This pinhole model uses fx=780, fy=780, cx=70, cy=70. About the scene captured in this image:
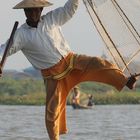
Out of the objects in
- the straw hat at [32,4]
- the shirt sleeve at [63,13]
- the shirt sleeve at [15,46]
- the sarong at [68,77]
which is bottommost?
the sarong at [68,77]

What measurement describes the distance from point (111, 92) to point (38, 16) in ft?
112

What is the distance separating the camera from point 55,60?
287 inches

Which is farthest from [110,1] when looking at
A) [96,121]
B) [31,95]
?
[31,95]

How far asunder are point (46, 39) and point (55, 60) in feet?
0.77

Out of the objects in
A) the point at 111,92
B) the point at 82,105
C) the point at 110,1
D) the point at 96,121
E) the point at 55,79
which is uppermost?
→ the point at 110,1

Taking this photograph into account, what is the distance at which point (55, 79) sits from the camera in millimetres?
7426

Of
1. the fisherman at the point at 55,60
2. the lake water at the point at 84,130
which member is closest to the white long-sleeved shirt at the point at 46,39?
the fisherman at the point at 55,60

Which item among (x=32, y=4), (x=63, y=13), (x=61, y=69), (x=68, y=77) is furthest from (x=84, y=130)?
(x=32, y=4)

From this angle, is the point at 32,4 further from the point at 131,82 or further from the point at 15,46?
the point at 131,82

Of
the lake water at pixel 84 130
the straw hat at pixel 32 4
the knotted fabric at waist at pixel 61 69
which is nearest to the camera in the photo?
the straw hat at pixel 32 4

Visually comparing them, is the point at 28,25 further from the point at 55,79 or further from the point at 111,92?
the point at 111,92

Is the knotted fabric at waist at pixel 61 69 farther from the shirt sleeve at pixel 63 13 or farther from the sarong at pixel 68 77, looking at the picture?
the shirt sleeve at pixel 63 13

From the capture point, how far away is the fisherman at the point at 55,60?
282 inches

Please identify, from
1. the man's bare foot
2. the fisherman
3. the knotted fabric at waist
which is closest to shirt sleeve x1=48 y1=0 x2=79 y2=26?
the fisherman
